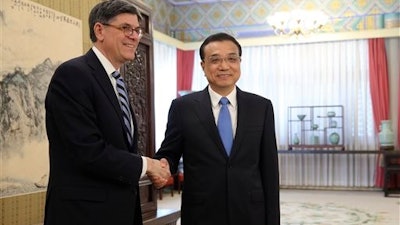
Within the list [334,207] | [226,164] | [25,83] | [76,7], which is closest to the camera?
[226,164]

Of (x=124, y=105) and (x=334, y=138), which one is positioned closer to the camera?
(x=124, y=105)

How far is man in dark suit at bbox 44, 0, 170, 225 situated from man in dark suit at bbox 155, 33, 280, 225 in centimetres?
27

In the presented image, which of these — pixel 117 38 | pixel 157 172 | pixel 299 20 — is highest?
pixel 299 20

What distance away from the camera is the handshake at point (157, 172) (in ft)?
6.01

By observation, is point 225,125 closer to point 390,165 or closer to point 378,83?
point 390,165

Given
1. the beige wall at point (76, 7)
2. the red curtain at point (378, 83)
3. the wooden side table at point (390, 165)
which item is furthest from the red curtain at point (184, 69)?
the beige wall at point (76, 7)

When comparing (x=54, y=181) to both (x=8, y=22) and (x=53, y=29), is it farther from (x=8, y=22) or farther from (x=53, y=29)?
(x=53, y=29)

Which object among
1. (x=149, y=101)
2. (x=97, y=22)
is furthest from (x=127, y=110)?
(x=149, y=101)

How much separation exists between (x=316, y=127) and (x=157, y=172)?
7553mm

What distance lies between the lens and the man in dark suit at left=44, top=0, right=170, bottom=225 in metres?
1.68

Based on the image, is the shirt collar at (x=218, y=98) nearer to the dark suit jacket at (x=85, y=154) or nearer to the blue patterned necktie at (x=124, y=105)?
the blue patterned necktie at (x=124, y=105)

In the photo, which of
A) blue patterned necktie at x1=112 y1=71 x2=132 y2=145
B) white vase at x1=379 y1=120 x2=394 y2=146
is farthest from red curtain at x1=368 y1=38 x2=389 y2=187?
blue patterned necktie at x1=112 y1=71 x2=132 y2=145

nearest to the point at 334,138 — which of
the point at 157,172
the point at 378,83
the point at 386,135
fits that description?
→ the point at 386,135

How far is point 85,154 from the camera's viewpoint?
64.9 inches
